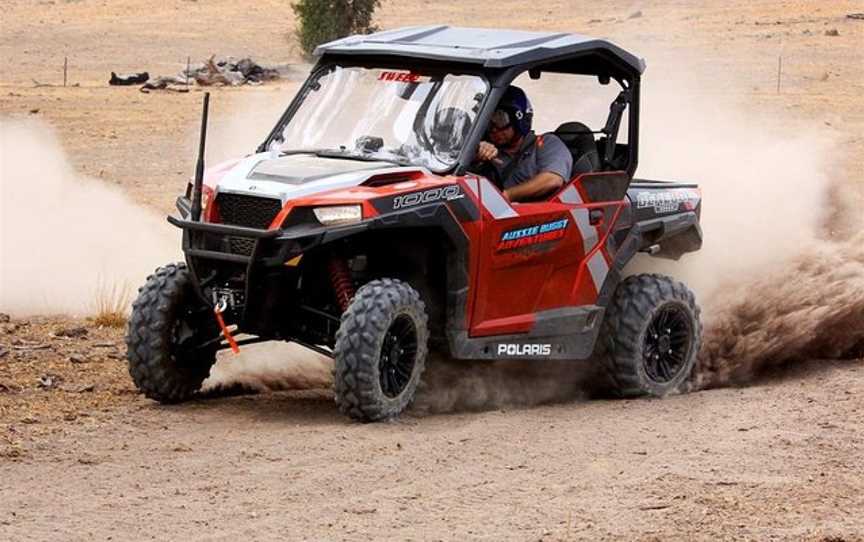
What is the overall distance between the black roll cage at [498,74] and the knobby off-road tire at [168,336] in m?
1.02

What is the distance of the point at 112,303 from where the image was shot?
13.5m

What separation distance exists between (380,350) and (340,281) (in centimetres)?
51

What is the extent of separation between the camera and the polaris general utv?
9195mm

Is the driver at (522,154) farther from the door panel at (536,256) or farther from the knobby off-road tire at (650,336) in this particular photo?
the knobby off-road tire at (650,336)

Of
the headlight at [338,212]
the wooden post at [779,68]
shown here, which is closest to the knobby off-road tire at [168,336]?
the headlight at [338,212]

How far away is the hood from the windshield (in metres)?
0.27

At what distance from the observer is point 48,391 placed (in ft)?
34.1

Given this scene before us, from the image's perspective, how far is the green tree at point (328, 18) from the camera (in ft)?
147

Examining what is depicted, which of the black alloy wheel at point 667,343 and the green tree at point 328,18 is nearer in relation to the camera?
the black alloy wheel at point 667,343

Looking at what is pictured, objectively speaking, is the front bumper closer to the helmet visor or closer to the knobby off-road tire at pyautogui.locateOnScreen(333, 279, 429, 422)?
the knobby off-road tire at pyautogui.locateOnScreen(333, 279, 429, 422)

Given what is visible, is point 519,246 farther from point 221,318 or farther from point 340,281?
point 221,318

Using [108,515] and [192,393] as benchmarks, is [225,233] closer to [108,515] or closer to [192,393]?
[192,393]

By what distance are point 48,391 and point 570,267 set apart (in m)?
3.05

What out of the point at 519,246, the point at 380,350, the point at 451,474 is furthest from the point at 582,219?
the point at 451,474
